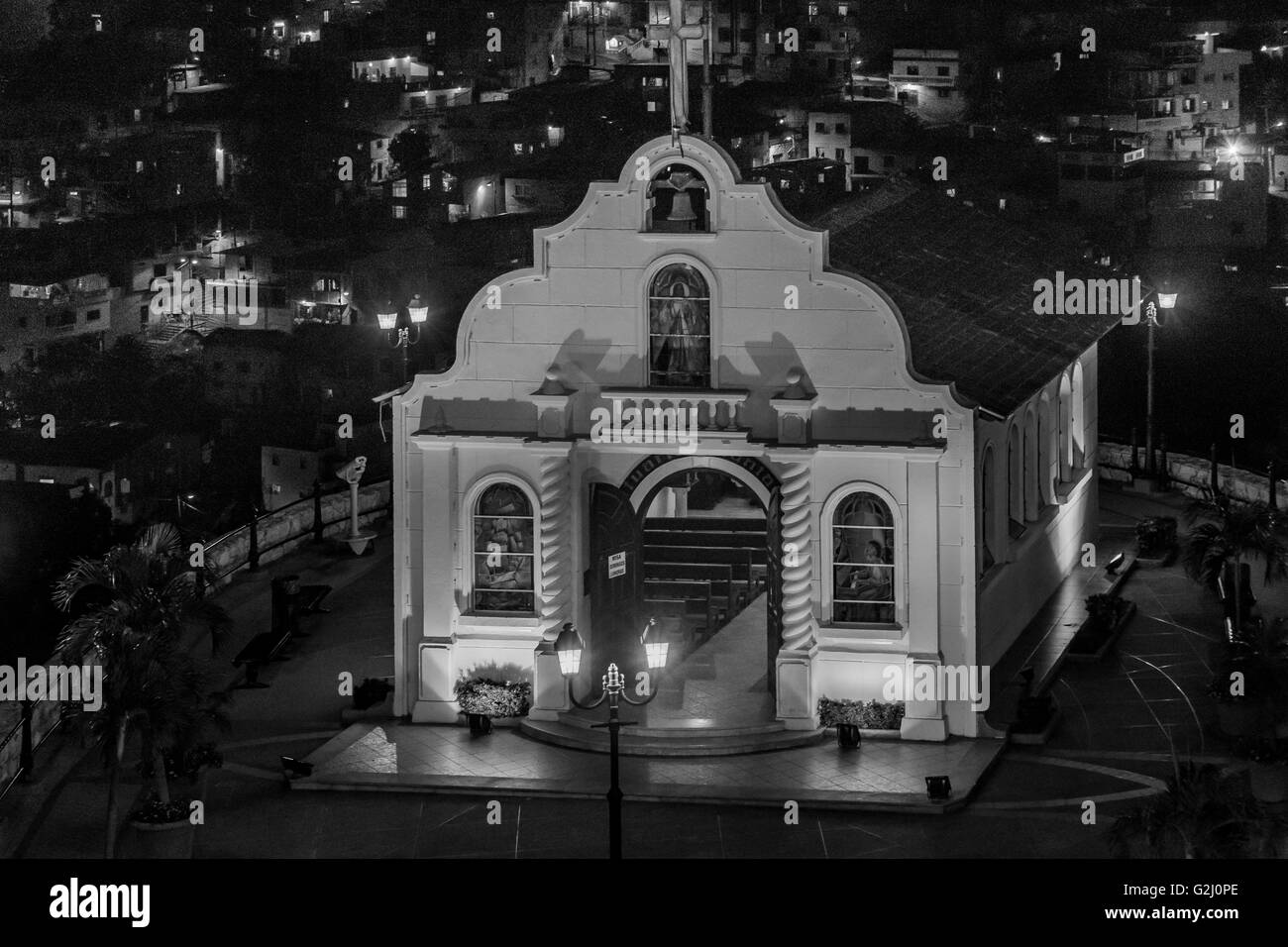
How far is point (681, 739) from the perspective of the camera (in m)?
36.7

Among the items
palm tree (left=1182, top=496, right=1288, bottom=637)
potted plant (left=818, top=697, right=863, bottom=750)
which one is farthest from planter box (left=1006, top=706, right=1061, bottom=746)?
palm tree (left=1182, top=496, right=1288, bottom=637)

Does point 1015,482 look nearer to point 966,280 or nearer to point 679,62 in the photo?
point 966,280

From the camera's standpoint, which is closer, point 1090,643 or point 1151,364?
point 1090,643

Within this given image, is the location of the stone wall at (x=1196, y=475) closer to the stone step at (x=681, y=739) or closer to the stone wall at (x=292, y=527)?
the stone wall at (x=292, y=527)

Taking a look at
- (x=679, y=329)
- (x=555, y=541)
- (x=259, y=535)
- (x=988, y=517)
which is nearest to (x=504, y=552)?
(x=555, y=541)

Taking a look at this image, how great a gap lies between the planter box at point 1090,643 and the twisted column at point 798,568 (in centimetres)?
665

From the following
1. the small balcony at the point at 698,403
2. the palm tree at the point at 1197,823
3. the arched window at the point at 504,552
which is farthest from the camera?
the arched window at the point at 504,552

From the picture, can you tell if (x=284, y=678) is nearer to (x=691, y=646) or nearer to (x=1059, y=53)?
(x=691, y=646)

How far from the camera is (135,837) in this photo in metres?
32.5

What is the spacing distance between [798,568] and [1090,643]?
758cm

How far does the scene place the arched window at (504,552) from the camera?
3816cm

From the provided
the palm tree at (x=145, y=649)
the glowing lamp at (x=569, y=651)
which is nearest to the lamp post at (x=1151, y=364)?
the glowing lamp at (x=569, y=651)

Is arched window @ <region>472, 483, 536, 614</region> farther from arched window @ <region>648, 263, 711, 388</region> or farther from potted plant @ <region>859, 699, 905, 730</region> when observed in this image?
potted plant @ <region>859, 699, 905, 730</region>

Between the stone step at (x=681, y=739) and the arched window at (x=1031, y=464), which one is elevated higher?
the arched window at (x=1031, y=464)
